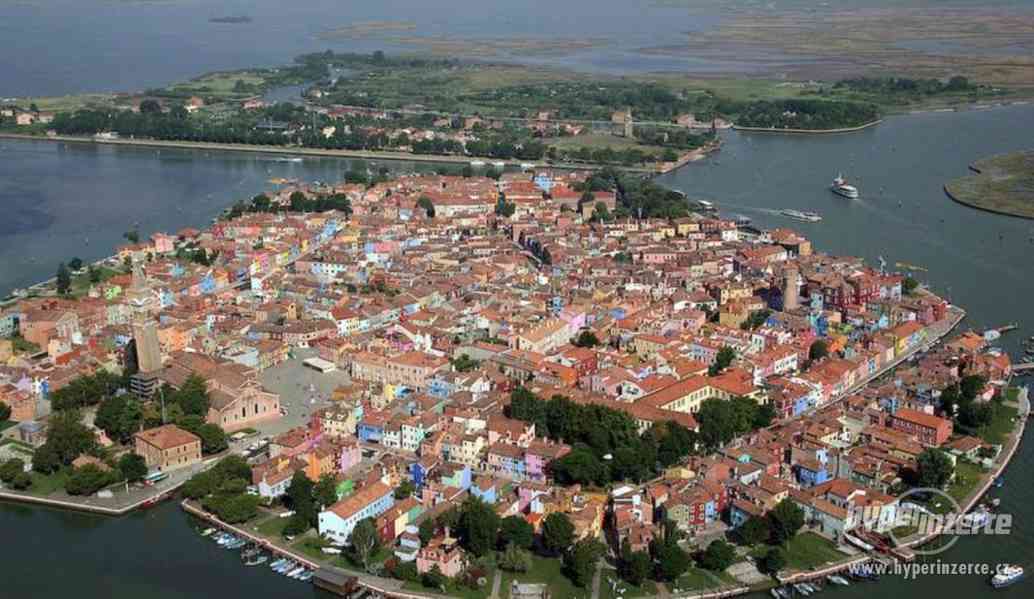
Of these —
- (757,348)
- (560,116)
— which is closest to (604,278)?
(757,348)

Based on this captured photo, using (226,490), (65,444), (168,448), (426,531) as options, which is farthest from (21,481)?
(426,531)

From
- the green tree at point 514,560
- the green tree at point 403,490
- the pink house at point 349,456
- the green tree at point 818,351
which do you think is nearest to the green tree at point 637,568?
the green tree at point 514,560

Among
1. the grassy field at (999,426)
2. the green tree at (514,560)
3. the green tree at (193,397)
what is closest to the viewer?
the green tree at (514,560)

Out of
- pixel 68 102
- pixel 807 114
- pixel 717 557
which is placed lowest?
pixel 717 557

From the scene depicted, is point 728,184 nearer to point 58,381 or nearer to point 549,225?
point 549,225

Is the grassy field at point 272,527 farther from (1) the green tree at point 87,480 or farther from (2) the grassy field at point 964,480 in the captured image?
(2) the grassy field at point 964,480

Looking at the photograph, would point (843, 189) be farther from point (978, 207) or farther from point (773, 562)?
point (773, 562)

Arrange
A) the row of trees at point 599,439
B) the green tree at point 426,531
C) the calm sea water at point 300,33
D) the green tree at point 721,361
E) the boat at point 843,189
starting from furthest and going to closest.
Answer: the calm sea water at point 300,33
the boat at point 843,189
the green tree at point 721,361
the row of trees at point 599,439
the green tree at point 426,531
